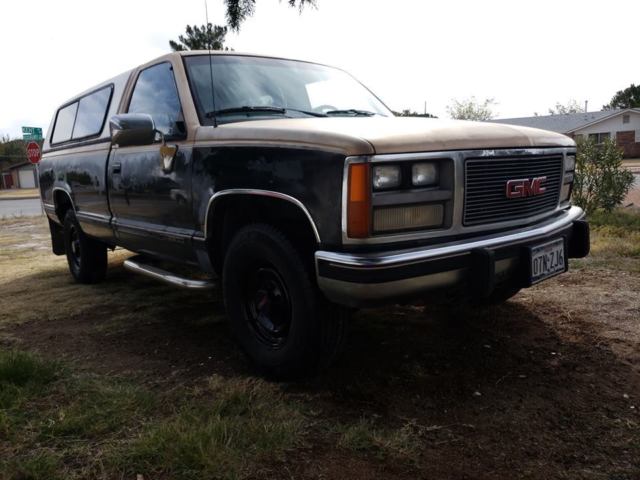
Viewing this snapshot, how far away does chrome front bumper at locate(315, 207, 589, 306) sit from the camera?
2207 mm

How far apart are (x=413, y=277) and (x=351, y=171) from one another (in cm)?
54

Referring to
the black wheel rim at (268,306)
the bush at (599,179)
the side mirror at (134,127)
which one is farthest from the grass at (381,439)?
the bush at (599,179)

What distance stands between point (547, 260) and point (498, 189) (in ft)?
1.73

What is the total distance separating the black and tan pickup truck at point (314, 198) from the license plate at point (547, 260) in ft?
0.04

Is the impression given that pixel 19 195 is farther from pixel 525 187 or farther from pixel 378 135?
pixel 525 187

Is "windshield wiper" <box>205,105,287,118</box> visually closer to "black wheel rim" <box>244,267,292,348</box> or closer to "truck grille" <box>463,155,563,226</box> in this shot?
"black wheel rim" <box>244,267,292,348</box>

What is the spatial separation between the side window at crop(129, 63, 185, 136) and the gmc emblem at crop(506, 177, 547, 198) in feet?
6.42

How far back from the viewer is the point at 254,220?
289cm

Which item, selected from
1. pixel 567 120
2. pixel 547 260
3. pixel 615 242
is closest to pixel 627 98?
pixel 567 120

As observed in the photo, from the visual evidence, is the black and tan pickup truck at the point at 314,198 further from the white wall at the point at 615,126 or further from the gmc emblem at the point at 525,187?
the white wall at the point at 615,126

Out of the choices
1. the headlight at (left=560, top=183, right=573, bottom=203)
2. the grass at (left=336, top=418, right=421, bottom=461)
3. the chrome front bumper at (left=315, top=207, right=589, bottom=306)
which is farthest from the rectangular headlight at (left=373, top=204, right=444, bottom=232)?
the headlight at (left=560, top=183, right=573, bottom=203)

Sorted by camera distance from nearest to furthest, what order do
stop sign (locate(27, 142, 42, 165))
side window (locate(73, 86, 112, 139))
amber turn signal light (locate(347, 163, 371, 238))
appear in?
amber turn signal light (locate(347, 163, 371, 238)) → side window (locate(73, 86, 112, 139)) → stop sign (locate(27, 142, 42, 165))

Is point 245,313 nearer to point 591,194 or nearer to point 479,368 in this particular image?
point 479,368

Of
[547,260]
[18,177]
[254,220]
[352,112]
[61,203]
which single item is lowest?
[18,177]
